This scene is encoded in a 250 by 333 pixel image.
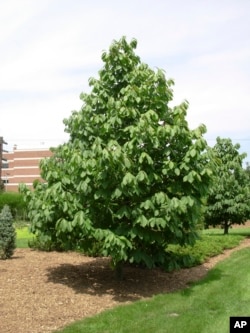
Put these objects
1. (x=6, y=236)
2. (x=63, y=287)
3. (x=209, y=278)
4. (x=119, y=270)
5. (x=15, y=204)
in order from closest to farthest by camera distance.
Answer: (x=63, y=287)
(x=119, y=270)
(x=209, y=278)
(x=6, y=236)
(x=15, y=204)

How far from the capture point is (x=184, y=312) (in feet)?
22.8

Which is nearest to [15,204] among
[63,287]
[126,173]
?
[63,287]

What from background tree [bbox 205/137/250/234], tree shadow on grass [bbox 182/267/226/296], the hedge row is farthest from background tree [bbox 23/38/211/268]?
the hedge row

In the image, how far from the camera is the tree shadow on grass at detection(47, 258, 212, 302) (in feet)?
27.7

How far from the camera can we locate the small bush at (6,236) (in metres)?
10.4

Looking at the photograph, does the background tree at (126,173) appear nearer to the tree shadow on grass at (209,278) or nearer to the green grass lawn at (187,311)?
the tree shadow on grass at (209,278)

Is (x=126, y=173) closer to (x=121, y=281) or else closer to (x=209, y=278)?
(x=121, y=281)

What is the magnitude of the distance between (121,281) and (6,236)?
325 centimetres

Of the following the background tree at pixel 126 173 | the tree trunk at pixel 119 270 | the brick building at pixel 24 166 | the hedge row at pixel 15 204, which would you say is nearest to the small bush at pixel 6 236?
the background tree at pixel 126 173

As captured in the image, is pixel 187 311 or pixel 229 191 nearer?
pixel 187 311

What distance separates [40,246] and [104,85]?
5630 mm

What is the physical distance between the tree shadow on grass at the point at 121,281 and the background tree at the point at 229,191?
27.5ft

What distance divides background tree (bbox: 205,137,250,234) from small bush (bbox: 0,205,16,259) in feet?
34.4

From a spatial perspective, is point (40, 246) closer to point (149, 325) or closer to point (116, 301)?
point (116, 301)
